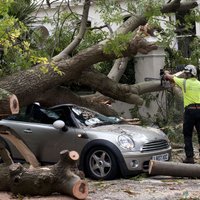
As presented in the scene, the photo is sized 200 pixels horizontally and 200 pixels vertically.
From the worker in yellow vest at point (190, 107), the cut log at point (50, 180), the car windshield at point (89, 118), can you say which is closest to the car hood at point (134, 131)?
the car windshield at point (89, 118)

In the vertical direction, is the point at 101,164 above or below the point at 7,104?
below

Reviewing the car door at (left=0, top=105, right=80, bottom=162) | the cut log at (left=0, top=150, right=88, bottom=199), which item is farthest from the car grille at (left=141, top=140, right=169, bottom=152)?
the cut log at (left=0, top=150, right=88, bottom=199)

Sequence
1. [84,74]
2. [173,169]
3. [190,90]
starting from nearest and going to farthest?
[173,169] → [190,90] → [84,74]

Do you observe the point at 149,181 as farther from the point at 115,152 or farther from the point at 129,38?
the point at 129,38

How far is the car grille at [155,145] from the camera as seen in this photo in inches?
360

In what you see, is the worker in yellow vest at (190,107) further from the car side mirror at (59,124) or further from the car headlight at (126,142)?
the car side mirror at (59,124)

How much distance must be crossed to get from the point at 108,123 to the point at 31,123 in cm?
164

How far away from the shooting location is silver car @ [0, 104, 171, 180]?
8.93 metres

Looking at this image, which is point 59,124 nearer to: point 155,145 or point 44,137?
point 44,137

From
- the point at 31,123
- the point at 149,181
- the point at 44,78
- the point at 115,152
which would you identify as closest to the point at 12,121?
the point at 31,123

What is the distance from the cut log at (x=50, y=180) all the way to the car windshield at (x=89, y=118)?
2.96 meters

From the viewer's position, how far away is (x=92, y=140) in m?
9.20

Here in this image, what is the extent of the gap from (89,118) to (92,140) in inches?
40.5

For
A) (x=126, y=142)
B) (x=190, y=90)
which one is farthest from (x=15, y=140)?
(x=190, y=90)
